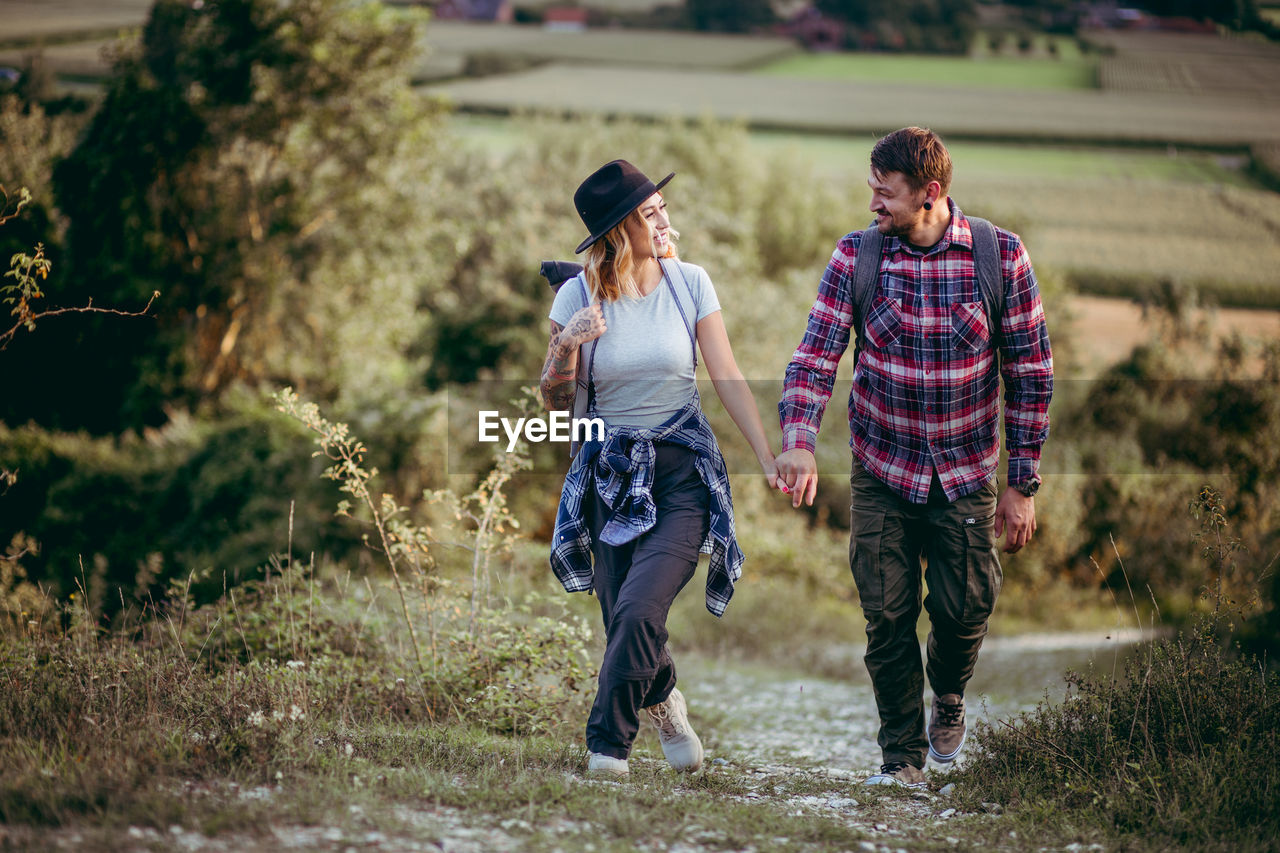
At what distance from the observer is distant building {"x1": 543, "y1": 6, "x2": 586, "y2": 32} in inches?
1383

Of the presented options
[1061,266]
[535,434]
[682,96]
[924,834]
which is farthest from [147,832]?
[682,96]

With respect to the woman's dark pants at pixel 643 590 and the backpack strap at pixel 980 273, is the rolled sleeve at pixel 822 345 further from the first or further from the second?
the woman's dark pants at pixel 643 590

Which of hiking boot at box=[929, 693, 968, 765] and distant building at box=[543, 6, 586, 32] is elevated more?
distant building at box=[543, 6, 586, 32]

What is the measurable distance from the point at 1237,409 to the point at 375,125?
22.0 metres

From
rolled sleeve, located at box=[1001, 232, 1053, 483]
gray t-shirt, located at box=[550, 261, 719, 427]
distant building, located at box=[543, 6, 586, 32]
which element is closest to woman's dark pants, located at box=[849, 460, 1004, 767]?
rolled sleeve, located at box=[1001, 232, 1053, 483]

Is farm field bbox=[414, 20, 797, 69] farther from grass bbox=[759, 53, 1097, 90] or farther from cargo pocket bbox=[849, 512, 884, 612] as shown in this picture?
cargo pocket bbox=[849, 512, 884, 612]

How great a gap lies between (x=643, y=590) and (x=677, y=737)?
0.86m

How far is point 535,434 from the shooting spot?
621 centimetres

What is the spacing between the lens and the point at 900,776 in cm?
482

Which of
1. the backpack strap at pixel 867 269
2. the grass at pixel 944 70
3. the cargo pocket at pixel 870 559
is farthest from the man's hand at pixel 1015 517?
the grass at pixel 944 70

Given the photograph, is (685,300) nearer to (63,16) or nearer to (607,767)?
(607,767)

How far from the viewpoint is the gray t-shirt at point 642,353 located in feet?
14.7

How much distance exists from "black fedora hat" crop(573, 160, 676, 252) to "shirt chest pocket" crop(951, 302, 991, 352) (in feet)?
4.69

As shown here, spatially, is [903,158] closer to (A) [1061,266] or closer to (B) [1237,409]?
(B) [1237,409]
